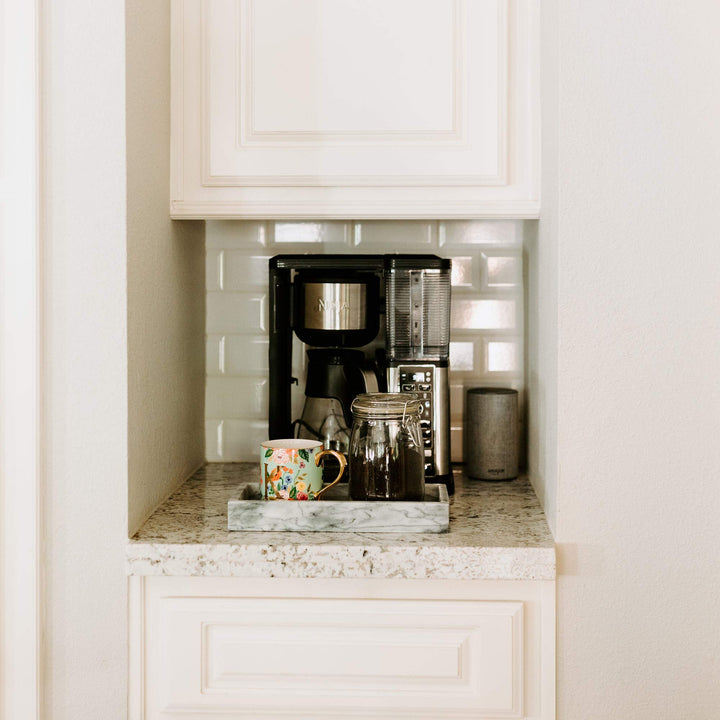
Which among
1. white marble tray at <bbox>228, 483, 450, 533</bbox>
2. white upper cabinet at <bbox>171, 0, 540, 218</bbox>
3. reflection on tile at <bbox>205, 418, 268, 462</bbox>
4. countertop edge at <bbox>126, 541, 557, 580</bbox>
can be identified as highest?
white upper cabinet at <bbox>171, 0, 540, 218</bbox>

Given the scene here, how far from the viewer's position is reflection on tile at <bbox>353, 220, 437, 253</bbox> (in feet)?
5.82

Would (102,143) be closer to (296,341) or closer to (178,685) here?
(296,341)

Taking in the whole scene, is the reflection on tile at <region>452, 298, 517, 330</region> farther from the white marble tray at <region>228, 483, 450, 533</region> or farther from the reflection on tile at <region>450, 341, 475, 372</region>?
the white marble tray at <region>228, 483, 450, 533</region>

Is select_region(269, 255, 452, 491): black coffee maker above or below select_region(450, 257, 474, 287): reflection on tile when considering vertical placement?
below

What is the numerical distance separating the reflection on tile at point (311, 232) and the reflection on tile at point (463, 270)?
24 centimetres

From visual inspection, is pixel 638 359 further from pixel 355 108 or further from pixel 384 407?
pixel 355 108

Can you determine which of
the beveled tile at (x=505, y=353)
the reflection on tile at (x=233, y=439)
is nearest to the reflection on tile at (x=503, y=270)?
the beveled tile at (x=505, y=353)

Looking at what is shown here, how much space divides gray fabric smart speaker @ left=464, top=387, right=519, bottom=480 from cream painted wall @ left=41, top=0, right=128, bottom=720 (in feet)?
2.30

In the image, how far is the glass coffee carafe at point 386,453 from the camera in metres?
1.33

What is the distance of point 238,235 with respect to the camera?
1804 millimetres

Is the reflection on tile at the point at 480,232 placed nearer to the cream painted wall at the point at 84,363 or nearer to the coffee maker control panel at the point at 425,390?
the coffee maker control panel at the point at 425,390

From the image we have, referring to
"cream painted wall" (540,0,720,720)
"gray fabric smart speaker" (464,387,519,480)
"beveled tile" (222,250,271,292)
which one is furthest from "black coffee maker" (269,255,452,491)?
"cream painted wall" (540,0,720,720)

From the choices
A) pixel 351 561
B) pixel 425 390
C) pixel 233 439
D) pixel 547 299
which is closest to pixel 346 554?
pixel 351 561

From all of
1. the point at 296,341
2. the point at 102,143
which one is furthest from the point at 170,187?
the point at 296,341
